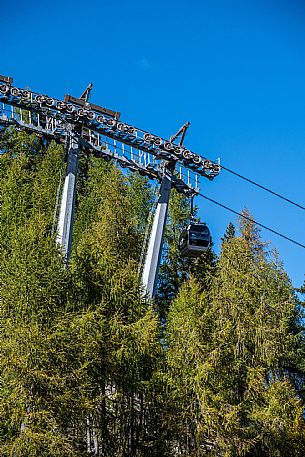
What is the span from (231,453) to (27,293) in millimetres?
6669

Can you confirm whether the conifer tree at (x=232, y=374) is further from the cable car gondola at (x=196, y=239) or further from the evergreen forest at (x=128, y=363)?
the cable car gondola at (x=196, y=239)

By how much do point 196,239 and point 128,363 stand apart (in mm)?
3857

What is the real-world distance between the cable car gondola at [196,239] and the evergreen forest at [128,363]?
1.68 meters

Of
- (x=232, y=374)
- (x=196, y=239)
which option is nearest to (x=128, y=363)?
(x=232, y=374)

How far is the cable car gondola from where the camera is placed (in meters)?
16.0

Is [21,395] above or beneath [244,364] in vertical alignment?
beneath

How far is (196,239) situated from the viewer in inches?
631

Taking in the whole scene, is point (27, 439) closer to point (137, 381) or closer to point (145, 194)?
point (137, 381)

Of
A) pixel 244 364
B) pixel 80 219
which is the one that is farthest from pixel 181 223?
pixel 244 364

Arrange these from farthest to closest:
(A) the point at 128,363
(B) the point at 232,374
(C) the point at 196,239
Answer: (B) the point at 232,374
(C) the point at 196,239
(A) the point at 128,363

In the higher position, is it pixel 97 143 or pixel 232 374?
pixel 97 143

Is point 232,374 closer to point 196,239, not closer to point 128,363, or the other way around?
point 128,363

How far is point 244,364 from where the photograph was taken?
55.6 ft

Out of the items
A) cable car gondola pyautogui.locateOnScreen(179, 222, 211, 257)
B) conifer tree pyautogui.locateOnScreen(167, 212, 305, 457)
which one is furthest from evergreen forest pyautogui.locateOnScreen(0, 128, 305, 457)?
cable car gondola pyautogui.locateOnScreen(179, 222, 211, 257)
